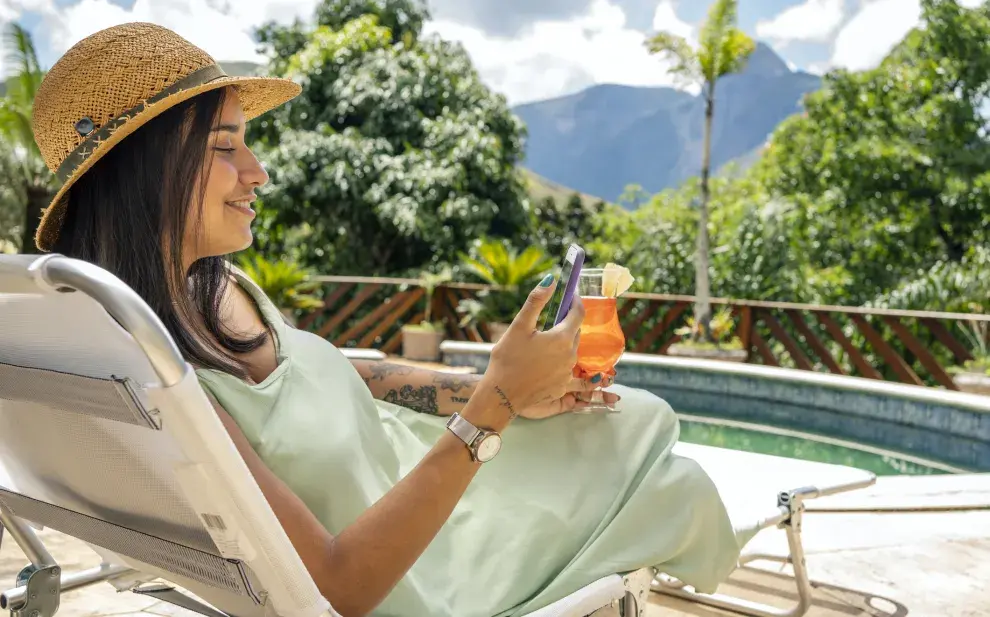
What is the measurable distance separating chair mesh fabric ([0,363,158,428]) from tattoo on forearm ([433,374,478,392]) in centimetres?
79

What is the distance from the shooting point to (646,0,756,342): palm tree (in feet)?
27.5

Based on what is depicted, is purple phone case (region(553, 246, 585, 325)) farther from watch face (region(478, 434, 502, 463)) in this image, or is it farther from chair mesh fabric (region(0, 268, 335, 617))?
chair mesh fabric (region(0, 268, 335, 617))

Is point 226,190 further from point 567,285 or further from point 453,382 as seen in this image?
point 453,382

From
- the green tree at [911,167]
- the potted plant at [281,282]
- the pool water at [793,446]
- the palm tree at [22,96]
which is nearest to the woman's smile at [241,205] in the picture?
the pool water at [793,446]

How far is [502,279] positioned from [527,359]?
23.8ft

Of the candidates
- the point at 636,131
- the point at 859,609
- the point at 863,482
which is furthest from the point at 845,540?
the point at 636,131

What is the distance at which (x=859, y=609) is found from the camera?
75.7 inches

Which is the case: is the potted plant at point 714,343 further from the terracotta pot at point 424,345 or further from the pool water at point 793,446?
the terracotta pot at point 424,345

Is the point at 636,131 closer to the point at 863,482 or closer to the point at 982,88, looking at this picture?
the point at 982,88

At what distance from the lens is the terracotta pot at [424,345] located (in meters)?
8.34

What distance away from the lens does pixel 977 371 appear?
6.21 metres

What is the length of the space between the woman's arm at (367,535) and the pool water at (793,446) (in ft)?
14.0

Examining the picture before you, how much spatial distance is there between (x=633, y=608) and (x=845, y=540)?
5.35 ft

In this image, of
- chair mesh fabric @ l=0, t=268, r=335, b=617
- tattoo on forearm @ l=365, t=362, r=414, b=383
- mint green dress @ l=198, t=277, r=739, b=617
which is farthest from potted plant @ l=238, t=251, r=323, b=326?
chair mesh fabric @ l=0, t=268, r=335, b=617
